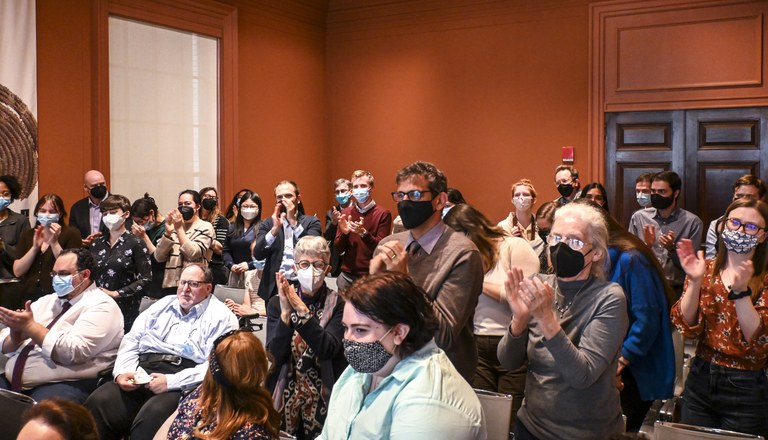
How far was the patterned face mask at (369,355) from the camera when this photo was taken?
2238 mm

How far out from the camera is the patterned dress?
5.43m

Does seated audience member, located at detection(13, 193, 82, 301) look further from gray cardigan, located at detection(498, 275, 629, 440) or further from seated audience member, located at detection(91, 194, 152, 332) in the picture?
gray cardigan, located at detection(498, 275, 629, 440)

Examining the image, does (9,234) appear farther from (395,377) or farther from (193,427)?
(395,377)

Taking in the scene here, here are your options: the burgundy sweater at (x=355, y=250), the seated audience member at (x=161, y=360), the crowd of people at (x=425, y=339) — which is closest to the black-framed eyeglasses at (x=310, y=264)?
the crowd of people at (x=425, y=339)

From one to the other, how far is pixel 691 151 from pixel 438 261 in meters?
6.10

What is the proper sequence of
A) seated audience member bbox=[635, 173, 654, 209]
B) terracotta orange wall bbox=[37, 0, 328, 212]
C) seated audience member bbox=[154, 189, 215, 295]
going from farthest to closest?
terracotta orange wall bbox=[37, 0, 328, 212], seated audience member bbox=[635, 173, 654, 209], seated audience member bbox=[154, 189, 215, 295]

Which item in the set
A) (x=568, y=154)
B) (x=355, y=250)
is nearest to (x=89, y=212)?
Result: (x=355, y=250)

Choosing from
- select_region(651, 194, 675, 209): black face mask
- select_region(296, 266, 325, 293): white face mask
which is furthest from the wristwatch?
select_region(651, 194, 675, 209): black face mask

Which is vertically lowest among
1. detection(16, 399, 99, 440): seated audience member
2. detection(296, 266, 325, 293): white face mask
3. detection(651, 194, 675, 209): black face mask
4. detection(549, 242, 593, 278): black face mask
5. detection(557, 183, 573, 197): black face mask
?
detection(16, 399, 99, 440): seated audience member

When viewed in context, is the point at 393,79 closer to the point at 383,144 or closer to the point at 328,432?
the point at 383,144

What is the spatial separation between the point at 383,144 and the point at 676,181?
484 centimetres

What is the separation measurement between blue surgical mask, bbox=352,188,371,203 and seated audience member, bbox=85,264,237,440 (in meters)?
2.54

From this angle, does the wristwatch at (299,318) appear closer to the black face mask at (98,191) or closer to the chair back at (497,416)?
the chair back at (497,416)

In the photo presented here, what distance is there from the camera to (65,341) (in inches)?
166
